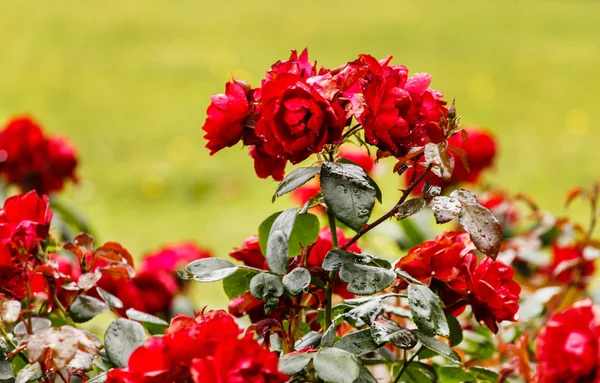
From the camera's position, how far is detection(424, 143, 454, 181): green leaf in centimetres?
59

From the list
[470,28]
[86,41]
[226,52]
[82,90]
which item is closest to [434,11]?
[470,28]

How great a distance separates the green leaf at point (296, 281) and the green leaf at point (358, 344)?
51 millimetres

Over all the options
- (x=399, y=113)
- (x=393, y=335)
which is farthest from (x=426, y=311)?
(x=399, y=113)

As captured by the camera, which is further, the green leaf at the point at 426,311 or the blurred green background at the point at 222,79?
the blurred green background at the point at 222,79

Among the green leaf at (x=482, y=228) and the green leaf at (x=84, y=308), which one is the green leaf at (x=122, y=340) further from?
the green leaf at (x=482, y=228)

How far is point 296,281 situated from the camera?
1.94 feet

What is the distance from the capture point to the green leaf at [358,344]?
0.60m

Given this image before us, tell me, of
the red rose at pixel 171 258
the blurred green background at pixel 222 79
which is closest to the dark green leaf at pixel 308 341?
the red rose at pixel 171 258

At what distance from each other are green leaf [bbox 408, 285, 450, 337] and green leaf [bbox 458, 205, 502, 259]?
0.05 m

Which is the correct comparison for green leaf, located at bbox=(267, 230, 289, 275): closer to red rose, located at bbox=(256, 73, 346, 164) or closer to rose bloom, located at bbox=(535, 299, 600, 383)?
red rose, located at bbox=(256, 73, 346, 164)

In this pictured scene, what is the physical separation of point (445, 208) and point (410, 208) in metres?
0.03

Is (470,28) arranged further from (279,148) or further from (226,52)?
(279,148)

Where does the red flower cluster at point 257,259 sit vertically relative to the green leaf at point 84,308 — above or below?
above

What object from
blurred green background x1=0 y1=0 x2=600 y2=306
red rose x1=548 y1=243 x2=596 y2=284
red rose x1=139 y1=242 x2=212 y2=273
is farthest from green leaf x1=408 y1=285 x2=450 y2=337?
blurred green background x1=0 y1=0 x2=600 y2=306
